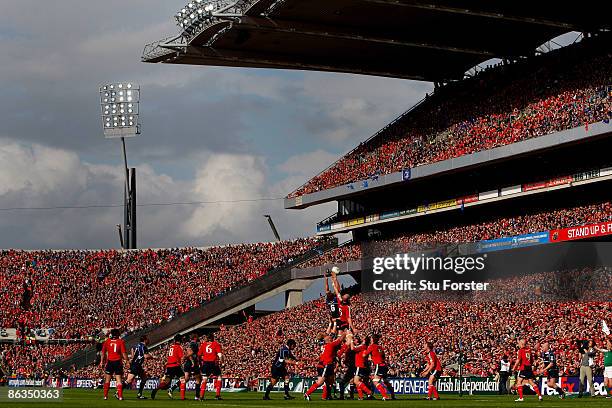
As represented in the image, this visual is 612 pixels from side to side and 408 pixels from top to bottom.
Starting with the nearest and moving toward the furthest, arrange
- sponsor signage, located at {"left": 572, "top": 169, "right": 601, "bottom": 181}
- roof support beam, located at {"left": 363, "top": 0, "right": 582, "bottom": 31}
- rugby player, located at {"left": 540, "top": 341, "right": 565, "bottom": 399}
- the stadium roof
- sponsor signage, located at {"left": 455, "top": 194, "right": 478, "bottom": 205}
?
rugby player, located at {"left": 540, "top": 341, "right": 565, "bottom": 399}, sponsor signage, located at {"left": 572, "top": 169, "right": 601, "bottom": 181}, roof support beam, located at {"left": 363, "top": 0, "right": 582, "bottom": 31}, the stadium roof, sponsor signage, located at {"left": 455, "top": 194, "right": 478, "bottom": 205}

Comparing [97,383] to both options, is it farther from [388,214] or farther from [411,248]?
[388,214]

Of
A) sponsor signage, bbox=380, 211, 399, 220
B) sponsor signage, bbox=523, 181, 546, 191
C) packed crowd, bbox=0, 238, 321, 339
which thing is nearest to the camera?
sponsor signage, bbox=523, 181, 546, 191

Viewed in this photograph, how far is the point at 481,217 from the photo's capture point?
57531 millimetres

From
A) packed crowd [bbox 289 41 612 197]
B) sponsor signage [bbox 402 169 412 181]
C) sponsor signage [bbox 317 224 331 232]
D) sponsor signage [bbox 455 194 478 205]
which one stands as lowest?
sponsor signage [bbox 455 194 478 205]

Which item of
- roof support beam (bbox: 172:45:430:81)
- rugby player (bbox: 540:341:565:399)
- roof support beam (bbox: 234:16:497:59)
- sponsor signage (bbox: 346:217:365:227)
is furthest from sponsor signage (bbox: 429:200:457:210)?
rugby player (bbox: 540:341:565:399)

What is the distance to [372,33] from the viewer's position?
195 feet

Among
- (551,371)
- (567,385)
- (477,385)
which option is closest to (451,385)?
(477,385)

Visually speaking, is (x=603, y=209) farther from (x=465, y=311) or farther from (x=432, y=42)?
(x=432, y=42)

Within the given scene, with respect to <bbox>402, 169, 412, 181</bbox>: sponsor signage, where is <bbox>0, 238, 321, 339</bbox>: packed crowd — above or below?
below

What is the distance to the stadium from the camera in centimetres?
4609

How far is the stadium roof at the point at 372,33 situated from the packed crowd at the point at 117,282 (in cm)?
1517

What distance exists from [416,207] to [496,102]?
7529mm

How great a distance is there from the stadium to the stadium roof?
134 mm

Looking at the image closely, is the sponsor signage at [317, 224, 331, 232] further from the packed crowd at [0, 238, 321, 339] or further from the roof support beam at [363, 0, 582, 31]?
the roof support beam at [363, 0, 582, 31]
